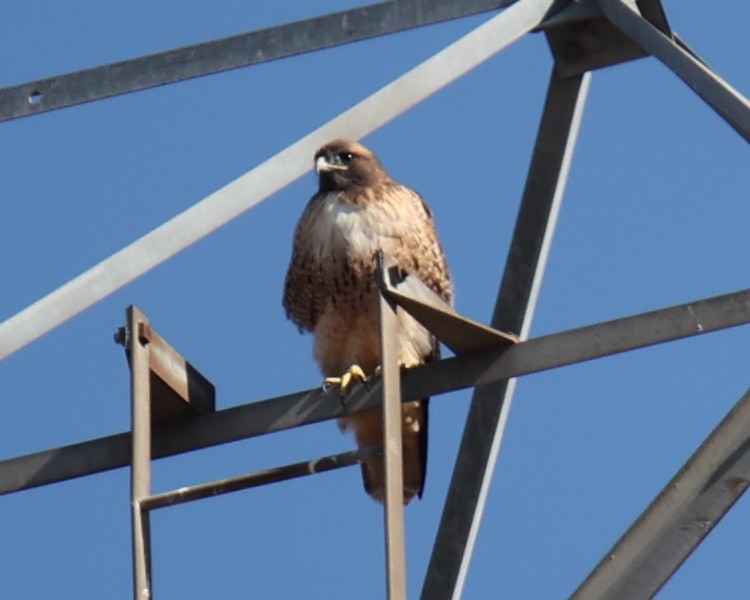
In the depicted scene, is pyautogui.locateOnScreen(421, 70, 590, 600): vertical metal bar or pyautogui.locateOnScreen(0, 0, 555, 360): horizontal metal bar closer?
pyautogui.locateOnScreen(0, 0, 555, 360): horizontal metal bar

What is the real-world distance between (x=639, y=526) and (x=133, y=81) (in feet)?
5.99

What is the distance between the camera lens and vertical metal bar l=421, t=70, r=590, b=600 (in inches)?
207

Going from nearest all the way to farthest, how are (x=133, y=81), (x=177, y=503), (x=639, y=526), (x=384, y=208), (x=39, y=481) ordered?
(x=639, y=526), (x=177, y=503), (x=39, y=481), (x=133, y=81), (x=384, y=208)

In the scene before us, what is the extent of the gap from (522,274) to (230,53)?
91cm

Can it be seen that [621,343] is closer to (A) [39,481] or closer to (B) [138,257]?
(B) [138,257]

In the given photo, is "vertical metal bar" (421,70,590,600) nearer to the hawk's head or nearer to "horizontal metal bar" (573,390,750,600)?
"horizontal metal bar" (573,390,750,600)

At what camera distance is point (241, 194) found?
475 centimetres

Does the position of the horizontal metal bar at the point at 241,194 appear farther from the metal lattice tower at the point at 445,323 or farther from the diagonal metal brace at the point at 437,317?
the diagonal metal brace at the point at 437,317

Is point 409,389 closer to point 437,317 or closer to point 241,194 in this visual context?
point 437,317

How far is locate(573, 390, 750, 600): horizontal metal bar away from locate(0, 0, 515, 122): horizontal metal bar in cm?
135

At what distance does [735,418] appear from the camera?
14.2 ft

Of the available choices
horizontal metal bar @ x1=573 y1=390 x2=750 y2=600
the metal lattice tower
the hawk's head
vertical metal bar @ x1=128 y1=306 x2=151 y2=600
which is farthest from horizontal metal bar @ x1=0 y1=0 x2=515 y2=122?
the hawk's head

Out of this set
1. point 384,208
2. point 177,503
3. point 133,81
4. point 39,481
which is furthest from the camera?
point 384,208

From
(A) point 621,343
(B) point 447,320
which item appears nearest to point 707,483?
(A) point 621,343
